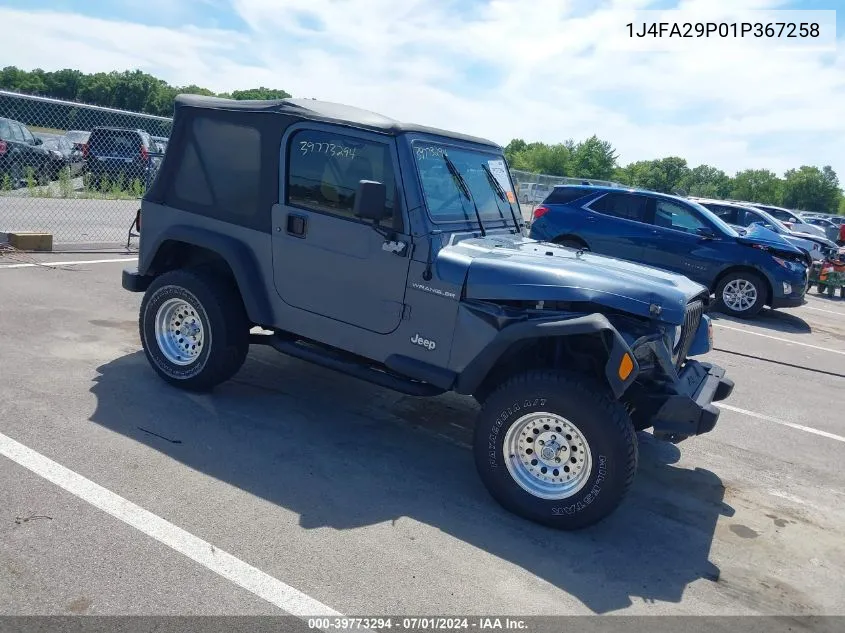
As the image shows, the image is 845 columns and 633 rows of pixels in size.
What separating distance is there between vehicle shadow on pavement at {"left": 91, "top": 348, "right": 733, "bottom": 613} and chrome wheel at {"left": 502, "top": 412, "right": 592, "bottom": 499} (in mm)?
230

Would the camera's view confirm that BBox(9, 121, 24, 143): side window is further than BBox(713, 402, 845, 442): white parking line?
Yes

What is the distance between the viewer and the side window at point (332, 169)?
4.54 m

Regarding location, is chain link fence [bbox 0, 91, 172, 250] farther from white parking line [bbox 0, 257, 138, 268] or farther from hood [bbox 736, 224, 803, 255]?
hood [bbox 736, 224, 803, 255]

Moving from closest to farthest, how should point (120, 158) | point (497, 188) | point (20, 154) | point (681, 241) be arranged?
point (497, 188) → point (681, 241) → point (20, 154) → point (120, 158)

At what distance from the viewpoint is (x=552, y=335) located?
3.80 m

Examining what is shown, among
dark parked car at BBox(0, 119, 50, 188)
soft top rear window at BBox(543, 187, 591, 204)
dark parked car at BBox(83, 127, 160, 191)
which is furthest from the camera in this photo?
dark parked car at BBox(83, 127, 160, 191)

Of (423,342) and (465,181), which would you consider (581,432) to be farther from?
(465,181)

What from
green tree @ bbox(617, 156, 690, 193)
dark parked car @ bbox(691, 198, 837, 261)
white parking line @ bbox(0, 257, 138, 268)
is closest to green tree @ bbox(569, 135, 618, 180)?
green tree @ bbox(617, 156, 690, 193)

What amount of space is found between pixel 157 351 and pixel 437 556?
2.86 meters

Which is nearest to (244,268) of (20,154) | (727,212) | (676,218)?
(676,218)

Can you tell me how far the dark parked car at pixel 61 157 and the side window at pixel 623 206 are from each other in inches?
381

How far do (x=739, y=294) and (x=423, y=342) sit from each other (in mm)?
8704

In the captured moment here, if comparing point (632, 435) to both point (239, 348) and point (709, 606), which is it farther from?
point (239, 348)

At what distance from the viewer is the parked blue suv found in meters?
11.1
